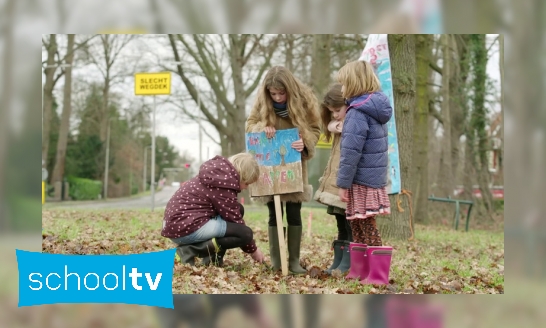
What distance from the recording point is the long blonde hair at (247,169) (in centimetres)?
436

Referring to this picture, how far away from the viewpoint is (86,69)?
13.5 meters

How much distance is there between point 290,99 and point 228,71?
8.75 metres

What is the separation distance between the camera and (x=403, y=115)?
7219 mm

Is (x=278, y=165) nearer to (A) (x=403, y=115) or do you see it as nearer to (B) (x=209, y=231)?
(B) (x=209, y=231)

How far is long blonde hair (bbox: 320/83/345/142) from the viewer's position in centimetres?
448

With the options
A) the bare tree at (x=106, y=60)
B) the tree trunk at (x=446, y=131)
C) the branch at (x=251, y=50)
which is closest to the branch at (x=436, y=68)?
the tree trunk at (x=446, y=131)

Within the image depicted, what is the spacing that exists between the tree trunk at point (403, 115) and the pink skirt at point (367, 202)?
124 inches

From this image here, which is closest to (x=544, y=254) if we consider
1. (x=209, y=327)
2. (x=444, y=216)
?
(x=209, y=327)

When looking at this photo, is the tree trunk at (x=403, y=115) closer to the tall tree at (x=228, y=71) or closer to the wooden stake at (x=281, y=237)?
the wooden stake at (x=281, y=237)

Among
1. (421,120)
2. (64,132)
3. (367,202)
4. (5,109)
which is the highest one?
(64,132)

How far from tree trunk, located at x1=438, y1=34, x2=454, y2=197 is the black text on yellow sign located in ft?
18.0

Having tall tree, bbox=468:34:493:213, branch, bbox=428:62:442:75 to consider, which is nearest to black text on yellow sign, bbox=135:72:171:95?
branch, bbox=428:62:442:75

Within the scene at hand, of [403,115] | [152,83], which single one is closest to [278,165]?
[403,115]

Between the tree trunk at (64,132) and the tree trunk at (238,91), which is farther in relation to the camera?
the tree trunk at (64,132)
